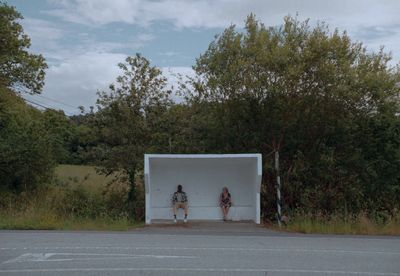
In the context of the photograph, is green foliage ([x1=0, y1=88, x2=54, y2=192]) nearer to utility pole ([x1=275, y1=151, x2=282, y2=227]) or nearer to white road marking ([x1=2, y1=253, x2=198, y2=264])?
utility pole ([x1=275, y1=151, x2=282, y2=227])

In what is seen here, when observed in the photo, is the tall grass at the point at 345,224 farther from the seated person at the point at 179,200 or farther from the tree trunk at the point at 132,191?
the tree trunk at the point at 132,191

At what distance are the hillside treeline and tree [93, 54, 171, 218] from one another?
0.04 m

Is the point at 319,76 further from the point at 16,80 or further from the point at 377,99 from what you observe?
the point at 16,80

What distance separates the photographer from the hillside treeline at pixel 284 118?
73.9 feet

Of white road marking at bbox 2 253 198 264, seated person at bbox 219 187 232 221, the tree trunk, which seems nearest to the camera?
white road marking at bbox 2 253 198 264

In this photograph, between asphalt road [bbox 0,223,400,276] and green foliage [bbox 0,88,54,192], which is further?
green foliage [bbox 0,88,54,192]

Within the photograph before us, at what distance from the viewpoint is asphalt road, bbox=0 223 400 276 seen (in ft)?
34.5

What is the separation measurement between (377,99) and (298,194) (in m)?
4.67

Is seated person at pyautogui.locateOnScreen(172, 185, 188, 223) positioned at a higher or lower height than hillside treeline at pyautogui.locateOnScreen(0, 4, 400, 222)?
lower

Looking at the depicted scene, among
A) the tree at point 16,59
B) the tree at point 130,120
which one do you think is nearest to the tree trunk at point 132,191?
the tree at point 130,120

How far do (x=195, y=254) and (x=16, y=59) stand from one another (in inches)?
755

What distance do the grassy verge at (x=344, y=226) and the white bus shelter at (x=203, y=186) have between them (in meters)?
2.98

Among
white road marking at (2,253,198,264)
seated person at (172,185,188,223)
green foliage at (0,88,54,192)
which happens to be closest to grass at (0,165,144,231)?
green foliage at (0,88,54,192)

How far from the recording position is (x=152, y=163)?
23.1 metres
